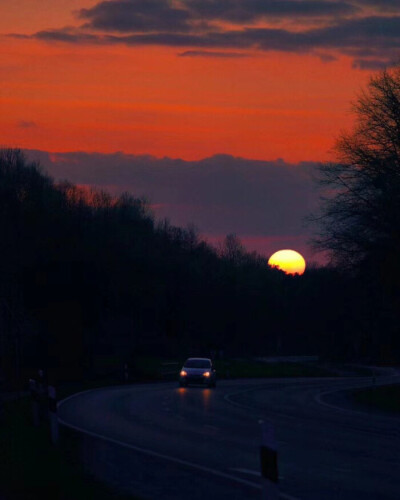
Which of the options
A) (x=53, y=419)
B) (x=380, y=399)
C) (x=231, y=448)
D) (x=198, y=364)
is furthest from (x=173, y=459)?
(x=198, y=364)

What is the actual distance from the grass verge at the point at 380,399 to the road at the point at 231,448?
169cm

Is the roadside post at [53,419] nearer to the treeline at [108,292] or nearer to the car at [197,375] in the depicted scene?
the treeline at [108,292]

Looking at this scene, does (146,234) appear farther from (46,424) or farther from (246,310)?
(46,424)

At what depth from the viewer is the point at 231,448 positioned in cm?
1809

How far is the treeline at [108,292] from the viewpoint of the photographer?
175 ft

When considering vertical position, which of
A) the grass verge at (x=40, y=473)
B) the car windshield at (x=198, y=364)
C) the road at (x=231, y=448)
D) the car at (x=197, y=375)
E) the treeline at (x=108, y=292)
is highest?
the treeline at (x=108, y=292)

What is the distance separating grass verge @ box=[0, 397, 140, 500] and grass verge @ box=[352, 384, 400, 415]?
55.4ft

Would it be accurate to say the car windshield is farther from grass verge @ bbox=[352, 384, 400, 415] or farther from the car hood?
grass verge @ bbox=[352, 384, 400, 415]

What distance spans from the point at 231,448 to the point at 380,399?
21209 millimetres

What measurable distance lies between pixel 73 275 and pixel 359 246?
Result: 20.6m

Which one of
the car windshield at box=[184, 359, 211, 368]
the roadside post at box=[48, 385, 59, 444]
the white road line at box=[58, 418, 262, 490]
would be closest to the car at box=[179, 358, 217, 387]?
the car windshield at box=[184, 359, 211, 368]

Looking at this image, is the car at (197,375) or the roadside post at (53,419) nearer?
the roadside post at (53,419)

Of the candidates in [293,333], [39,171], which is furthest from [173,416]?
[293,333]

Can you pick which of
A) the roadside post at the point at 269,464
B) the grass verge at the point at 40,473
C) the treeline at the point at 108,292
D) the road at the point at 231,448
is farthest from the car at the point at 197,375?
the roadside post at the point at 269,464
